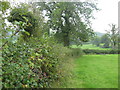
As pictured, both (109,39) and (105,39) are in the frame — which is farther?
(105,39)

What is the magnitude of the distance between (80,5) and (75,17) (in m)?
1.26

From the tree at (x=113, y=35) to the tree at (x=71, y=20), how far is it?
12.5 meters

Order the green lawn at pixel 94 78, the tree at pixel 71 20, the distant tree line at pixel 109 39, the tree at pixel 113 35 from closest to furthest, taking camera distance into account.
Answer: the green lawn at pixel 94 78, the tree at pixel 71 20, the tree at pixel 113 35, the distant tree line at pixel 109 39

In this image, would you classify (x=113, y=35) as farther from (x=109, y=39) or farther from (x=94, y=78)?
(x=94, y=78)

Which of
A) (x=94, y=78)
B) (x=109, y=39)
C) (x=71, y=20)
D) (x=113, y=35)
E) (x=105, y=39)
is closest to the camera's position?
(x=94, y=78)

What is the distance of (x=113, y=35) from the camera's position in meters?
21.8

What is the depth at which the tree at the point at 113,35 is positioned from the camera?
21.0m

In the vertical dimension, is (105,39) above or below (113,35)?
below

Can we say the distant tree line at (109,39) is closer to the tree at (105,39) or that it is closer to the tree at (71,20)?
the tree at (105,39)

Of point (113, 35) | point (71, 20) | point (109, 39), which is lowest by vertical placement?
point (109, 39)

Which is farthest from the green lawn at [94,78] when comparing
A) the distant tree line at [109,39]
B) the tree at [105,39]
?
the tree at [105,39]

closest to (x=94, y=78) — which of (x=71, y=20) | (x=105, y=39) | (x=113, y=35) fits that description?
(x=71, y=20)

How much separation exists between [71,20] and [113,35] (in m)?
14.6

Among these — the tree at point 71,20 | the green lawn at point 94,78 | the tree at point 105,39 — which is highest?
the tree at point 71,20
